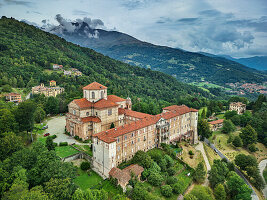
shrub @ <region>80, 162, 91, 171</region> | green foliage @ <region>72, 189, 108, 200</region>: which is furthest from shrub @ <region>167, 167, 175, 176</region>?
green foliage @ <region>72, 189, 108, 200</region>

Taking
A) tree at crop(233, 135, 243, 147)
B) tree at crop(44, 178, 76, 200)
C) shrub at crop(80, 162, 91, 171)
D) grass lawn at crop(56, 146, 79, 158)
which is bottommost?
tree at crop(233, 135, 243, 147)

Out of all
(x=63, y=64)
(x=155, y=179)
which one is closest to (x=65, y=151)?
(x=155, y=179)

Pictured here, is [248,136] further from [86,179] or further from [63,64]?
[63,64]

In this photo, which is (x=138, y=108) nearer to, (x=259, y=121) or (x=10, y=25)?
(x=259, y=121)

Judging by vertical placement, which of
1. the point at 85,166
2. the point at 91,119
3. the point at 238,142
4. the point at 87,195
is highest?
the point at 91,119

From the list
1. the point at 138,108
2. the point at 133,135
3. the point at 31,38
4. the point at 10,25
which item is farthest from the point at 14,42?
the point at 133,135

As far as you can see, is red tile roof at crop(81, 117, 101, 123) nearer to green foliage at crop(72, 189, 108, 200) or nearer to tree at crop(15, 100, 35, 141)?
tree at crop(15, 100, 35, 141)
